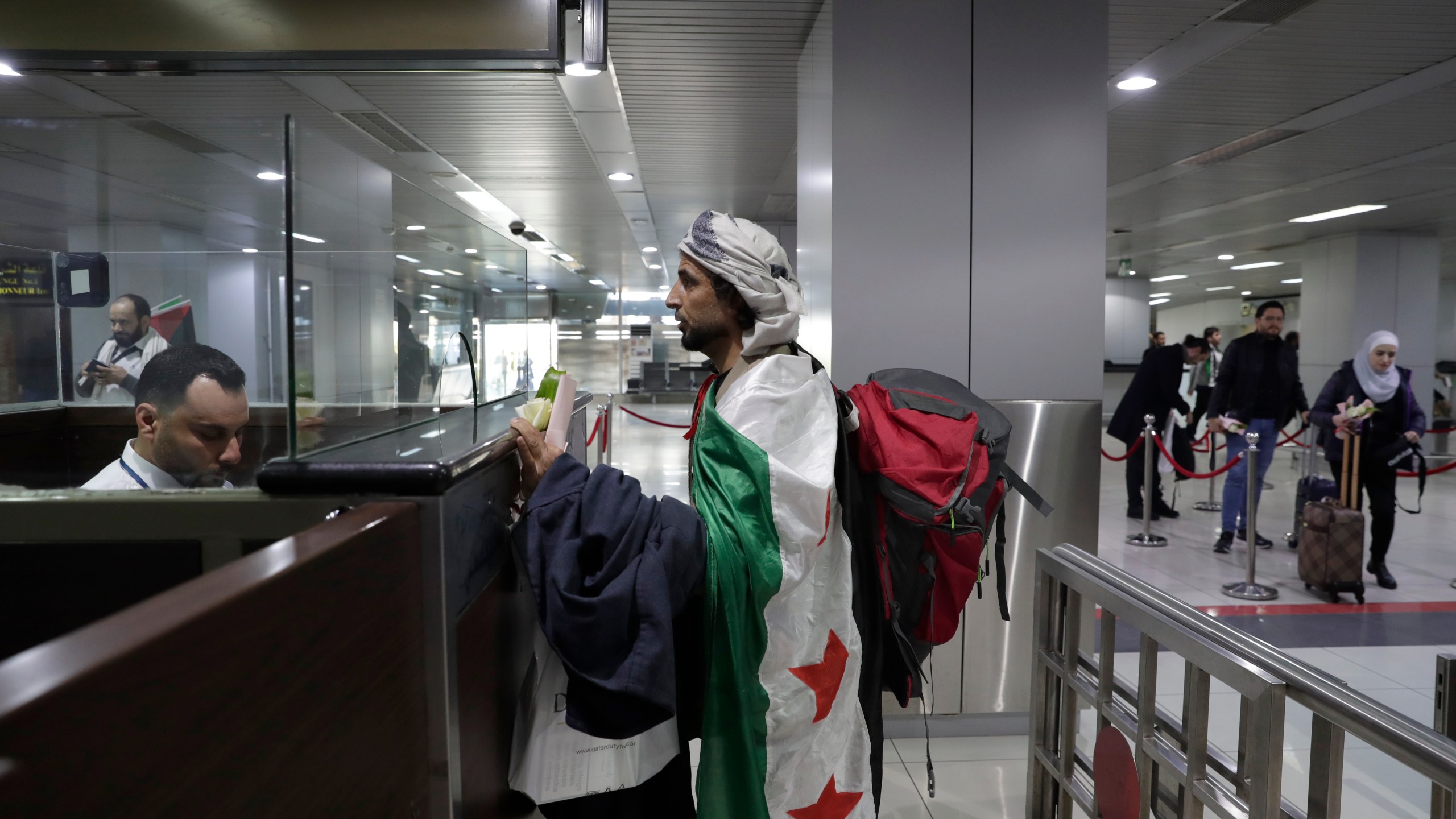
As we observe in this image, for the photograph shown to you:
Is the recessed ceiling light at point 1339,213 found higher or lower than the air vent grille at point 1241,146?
higher

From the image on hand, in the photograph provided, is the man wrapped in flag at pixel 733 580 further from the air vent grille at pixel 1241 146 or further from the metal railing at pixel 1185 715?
the air vent grille at pixel 1241 146

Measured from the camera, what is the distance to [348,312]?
5.46ft

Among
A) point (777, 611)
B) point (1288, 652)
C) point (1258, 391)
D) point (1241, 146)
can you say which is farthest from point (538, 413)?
point (1241, 146)

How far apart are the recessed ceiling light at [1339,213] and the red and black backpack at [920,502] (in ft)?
34.4

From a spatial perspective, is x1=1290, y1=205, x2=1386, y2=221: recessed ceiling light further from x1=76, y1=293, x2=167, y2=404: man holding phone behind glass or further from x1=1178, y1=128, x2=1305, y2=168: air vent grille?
x1=76, y1=293, x2=167, y2=404: man holding phone behind glass

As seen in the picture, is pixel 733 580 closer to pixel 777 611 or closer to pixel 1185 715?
pixel 777 611

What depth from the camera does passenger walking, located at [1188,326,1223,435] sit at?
372 inches

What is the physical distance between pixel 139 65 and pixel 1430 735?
240cm

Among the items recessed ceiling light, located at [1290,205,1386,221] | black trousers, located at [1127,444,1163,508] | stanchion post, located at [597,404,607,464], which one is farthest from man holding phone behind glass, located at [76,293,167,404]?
recessed ceiling light, located at [1290,205,1386,221]

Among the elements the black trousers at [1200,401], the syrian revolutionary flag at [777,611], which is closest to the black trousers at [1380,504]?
the black trousers at [1200,401]

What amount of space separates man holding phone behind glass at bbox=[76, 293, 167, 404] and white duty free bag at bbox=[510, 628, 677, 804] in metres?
1.18

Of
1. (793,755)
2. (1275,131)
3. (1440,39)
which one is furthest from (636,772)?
(1275,131)

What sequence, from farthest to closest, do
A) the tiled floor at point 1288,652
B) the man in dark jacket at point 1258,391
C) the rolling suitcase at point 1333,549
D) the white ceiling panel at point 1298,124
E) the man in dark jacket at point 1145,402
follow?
the man in dark jacket at point 1145,402, the man in dark jacket at point 1258,391, the rolling suitcase at point 1333,549, the white ceiling panel at point 1298,124, the tiled floor at point 1288,652

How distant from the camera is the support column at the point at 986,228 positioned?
3.54 meters
